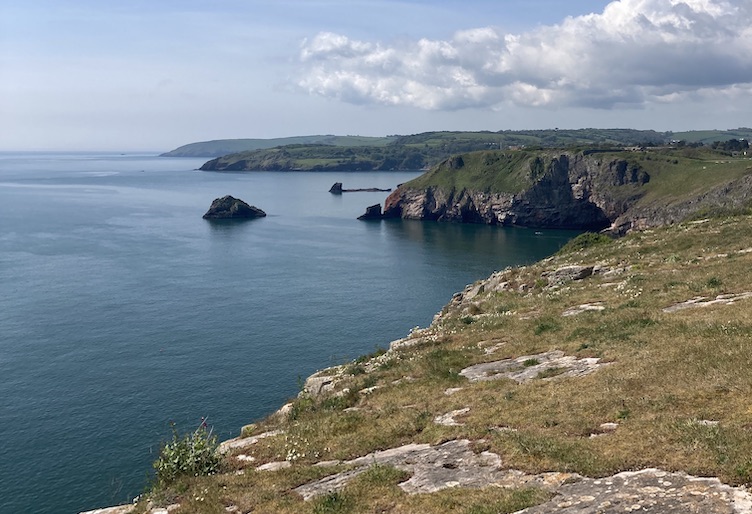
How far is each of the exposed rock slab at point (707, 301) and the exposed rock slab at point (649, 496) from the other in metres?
16.3

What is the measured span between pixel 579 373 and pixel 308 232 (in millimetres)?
151613

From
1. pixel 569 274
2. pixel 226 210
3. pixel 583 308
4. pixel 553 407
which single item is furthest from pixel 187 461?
pixel 226 210

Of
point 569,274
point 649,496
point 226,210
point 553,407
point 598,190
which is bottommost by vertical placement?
point 226,210

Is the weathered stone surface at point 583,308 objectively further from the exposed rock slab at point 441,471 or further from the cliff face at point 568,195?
the cliff face at point 568,195

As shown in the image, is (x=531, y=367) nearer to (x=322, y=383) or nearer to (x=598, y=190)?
(x=322, y=383)

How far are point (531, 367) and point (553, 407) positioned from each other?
18.2ft

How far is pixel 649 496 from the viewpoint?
1113cm

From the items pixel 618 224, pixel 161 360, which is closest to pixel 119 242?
pixel 161 360

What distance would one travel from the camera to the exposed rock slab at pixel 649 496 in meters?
10.4

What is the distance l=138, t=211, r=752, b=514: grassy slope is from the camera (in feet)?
42.5

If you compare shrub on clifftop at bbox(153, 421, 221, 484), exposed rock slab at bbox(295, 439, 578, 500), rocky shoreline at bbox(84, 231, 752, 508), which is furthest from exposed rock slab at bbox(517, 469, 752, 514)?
shrub on clifftop at bbox(153, 421, 221, 484)

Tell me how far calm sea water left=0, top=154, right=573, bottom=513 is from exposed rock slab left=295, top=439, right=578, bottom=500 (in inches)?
1121

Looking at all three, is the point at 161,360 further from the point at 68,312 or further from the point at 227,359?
the point at 68,312

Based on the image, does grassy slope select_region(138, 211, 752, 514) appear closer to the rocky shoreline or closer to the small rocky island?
the rocky shoreline
